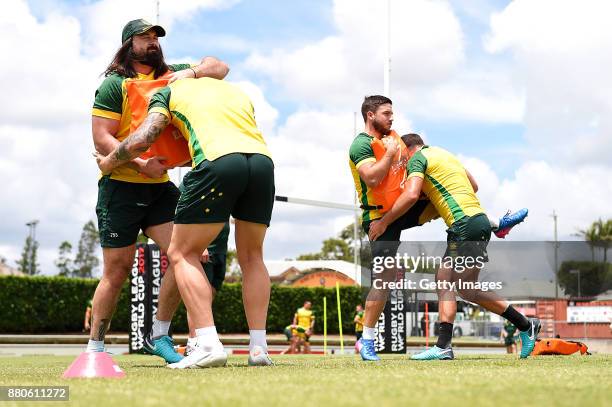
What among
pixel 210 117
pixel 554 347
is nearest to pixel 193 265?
pixel 210 117

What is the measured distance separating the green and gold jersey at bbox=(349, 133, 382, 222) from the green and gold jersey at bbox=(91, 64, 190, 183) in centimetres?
180

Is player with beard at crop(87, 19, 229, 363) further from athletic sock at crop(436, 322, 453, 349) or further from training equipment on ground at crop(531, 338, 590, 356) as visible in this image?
training equipment on ground at crop(531, 338, 590, 356)

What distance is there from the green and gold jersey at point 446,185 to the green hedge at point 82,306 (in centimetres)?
3233

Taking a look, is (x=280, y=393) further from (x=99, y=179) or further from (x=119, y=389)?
(x=99, y=179)

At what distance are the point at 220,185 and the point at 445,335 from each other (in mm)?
2841

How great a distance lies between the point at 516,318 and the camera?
22.5 ft

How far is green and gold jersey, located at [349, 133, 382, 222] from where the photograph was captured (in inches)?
270

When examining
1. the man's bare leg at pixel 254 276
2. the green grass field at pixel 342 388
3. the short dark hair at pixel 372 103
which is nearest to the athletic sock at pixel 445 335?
the short dark hair at pixel 372 103

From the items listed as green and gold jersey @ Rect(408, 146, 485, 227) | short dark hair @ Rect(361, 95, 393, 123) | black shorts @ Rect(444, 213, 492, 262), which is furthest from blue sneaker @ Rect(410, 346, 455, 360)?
short dark hair @ Rect(361, 95, 393, 123)

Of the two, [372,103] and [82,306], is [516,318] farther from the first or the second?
[82,306]

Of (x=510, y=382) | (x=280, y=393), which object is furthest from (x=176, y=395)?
(x=510, y=382)

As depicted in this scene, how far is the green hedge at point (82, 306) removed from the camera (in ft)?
133

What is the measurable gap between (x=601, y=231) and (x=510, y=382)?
73.6 meters

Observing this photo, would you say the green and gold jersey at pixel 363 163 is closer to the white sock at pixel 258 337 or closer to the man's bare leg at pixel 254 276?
the man's bare leg at pixel 254 276
